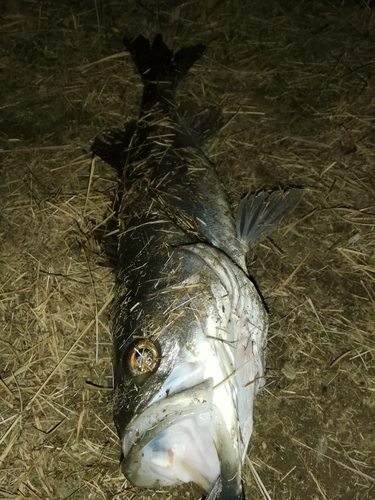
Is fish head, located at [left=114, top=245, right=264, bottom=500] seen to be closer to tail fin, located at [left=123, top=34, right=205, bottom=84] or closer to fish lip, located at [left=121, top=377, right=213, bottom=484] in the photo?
fish lip, located at [left=121, top=377, right=213, bottom=484]

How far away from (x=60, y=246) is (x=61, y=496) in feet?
A: 5.96

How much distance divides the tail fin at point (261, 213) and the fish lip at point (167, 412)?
132 cm

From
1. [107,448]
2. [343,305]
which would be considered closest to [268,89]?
[343,305]

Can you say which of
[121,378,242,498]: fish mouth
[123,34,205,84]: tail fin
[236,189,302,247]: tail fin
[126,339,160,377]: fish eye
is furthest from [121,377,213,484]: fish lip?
[123,34,205,84]: tail fin

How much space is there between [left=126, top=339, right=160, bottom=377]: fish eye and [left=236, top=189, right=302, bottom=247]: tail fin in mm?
1180

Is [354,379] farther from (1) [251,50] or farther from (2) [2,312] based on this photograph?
(1) [251,50]

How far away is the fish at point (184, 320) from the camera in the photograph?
2.29 meters

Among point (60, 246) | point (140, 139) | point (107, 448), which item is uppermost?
point (140, 139)

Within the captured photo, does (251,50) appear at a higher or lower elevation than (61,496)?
higher

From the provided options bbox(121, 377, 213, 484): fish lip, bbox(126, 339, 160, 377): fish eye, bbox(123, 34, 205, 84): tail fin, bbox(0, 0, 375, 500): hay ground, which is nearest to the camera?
bbox(121, 377, 213, 484): fish lip

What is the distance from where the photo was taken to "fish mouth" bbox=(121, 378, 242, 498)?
2.21 meters

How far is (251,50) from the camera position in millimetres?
4730

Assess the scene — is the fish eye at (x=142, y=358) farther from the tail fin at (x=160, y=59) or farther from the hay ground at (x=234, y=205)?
the tail fin at (x=160, y=59)

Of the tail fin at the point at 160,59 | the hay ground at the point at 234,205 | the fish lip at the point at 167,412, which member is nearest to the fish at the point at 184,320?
the fish lip at the point at 167,412
